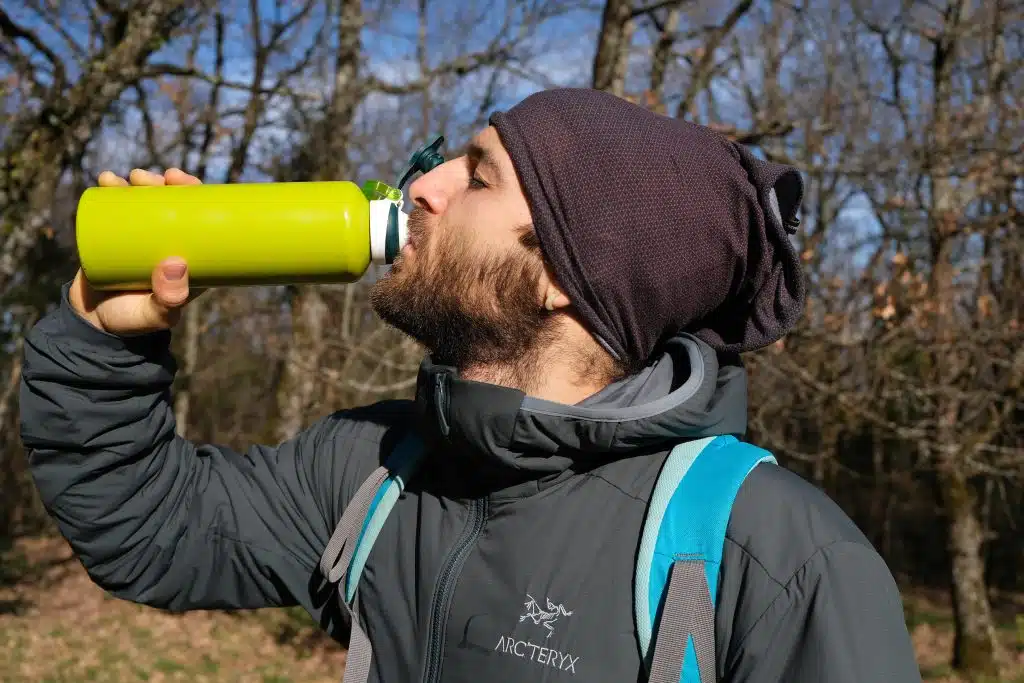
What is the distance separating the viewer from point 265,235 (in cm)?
171

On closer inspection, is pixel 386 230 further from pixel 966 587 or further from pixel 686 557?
pixel 966 587

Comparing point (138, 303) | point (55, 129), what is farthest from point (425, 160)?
point (55, 129)

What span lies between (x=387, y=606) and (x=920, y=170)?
15.8ft

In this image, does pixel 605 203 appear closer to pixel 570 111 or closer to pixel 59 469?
pixel 570 111

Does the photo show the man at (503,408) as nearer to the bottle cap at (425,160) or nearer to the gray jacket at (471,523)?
the gray jacket at (471,523)

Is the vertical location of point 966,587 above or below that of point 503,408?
below

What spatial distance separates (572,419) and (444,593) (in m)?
0.41

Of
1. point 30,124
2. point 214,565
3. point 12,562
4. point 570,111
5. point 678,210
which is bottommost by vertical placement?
point 12,562

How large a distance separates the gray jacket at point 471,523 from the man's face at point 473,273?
119 mm

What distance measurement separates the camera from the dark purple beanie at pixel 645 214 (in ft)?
5.74

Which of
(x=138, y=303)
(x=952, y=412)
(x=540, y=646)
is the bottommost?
(x=952, y=412)

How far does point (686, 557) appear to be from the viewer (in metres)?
1.41

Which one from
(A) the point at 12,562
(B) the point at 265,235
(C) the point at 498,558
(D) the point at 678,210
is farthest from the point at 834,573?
(A) the point at 12,562

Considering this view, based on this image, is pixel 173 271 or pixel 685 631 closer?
pixel 685 631
